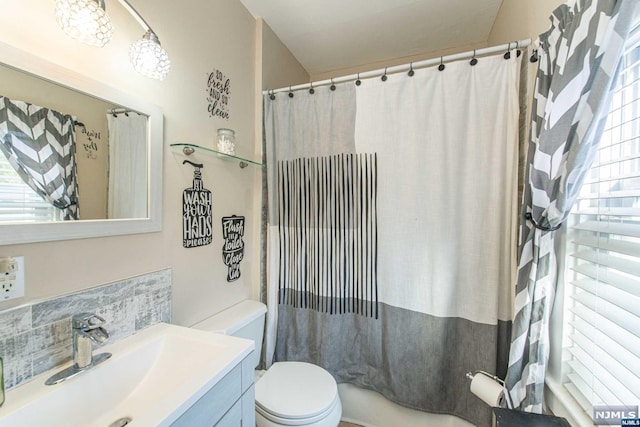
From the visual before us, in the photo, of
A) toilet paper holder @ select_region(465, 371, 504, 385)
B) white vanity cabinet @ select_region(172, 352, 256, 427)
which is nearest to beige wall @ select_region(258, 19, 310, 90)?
white vanity cabinet @ select_region(172, 352, 256, 427)

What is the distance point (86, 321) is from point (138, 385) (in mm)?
275

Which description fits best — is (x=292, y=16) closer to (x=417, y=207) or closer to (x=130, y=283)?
(x=417, y=207)

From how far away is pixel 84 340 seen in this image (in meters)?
0.77

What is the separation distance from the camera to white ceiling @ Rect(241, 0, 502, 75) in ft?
5.26

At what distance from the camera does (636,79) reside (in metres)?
0.69

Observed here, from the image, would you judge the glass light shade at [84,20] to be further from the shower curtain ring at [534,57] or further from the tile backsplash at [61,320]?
the shower curtain ring at [534,57]

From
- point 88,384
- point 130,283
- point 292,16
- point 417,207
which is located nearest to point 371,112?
point 417,207

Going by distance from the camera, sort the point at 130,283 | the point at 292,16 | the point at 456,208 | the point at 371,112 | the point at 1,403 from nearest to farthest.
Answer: the point at 1,403 → the point at 130,283 → the point at 456,208 → the point at 371,112 → the point at 292,16

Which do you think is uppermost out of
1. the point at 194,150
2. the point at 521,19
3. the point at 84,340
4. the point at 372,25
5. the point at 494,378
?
the point at 372,25

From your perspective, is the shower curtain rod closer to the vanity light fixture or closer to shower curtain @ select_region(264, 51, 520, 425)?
shower curtain @ select_region(264, 51, 520, 425)

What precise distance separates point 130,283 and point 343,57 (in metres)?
2.23

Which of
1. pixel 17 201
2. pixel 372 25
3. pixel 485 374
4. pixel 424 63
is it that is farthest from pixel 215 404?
pixel 372 25

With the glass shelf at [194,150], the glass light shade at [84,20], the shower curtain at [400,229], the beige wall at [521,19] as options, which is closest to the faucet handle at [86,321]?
the glass shelf at [194,150]

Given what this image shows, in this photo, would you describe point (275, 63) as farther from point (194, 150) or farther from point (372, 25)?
point (194, 150)
